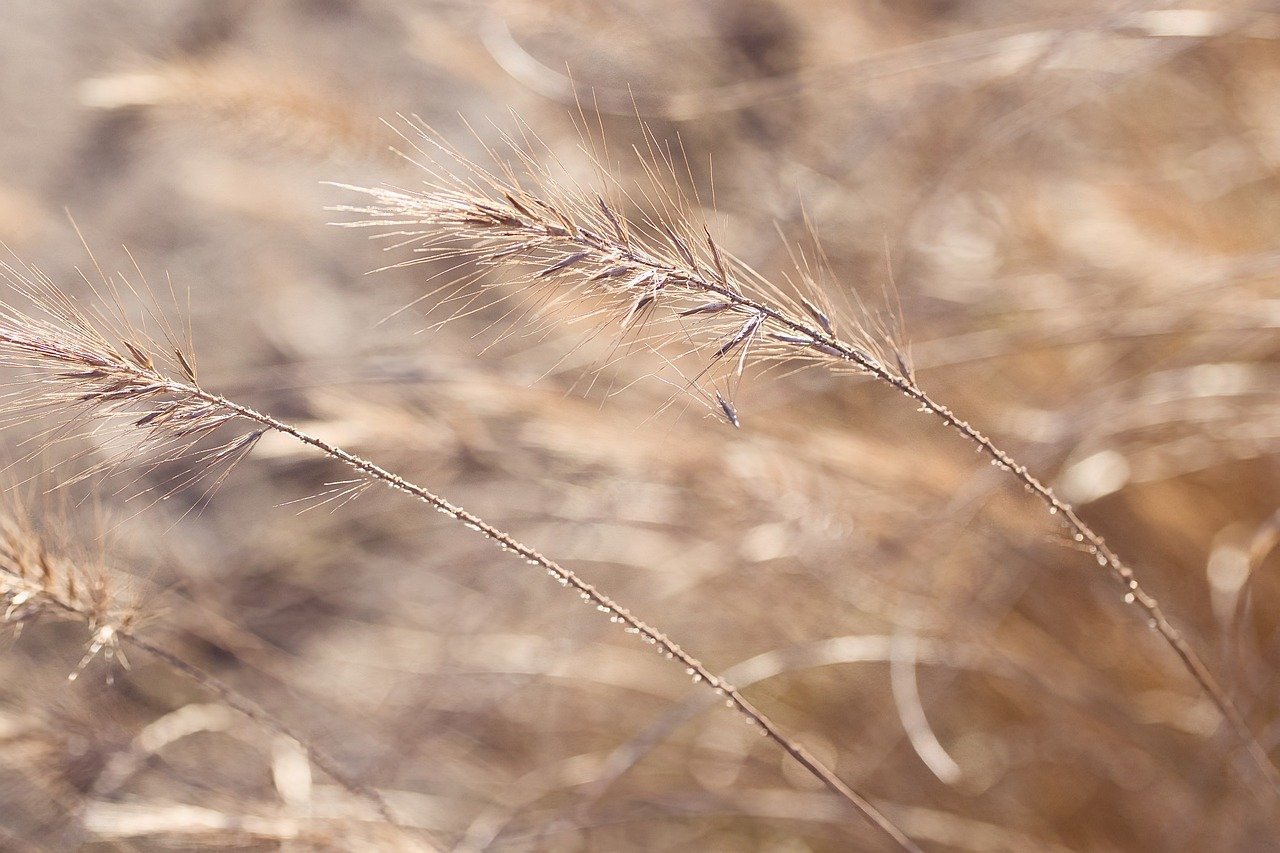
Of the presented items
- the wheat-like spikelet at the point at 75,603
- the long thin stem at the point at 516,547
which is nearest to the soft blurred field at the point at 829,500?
the wheat-like spikelet at the point at 75,603

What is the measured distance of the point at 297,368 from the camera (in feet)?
2.92

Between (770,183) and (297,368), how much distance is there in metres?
0.56

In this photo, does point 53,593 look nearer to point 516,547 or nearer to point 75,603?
point 75,603

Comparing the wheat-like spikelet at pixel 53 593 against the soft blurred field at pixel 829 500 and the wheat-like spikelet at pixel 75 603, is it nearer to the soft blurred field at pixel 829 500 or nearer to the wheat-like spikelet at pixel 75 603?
the wheat-like spikelet at pixel 75 603

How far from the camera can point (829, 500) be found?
0.81m

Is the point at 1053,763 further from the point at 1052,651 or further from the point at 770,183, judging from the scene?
the point at 770,183

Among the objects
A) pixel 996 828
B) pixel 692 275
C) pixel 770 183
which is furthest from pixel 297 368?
pixel 996 828

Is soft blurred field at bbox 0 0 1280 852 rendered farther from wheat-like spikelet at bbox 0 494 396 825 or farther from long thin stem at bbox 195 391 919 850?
long thin stem at bbox 195 391 919 850

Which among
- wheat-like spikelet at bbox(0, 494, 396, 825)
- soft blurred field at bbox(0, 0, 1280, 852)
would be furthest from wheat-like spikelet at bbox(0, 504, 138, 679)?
soft blurred field at bbox(0, 0, 1280, 852)

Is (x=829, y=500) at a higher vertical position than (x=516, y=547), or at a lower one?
lower

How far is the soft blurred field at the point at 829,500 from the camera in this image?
0.72 meters

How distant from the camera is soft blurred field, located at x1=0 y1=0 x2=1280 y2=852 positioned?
2.37 feet

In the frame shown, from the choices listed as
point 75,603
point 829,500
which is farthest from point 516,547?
point 829,500

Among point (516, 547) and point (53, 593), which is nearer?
point (516, 547)
